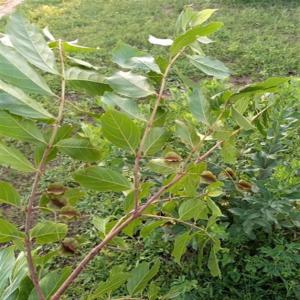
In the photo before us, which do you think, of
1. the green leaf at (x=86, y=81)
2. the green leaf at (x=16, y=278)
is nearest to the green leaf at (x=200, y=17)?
the green leaf at (x=86, y=81)

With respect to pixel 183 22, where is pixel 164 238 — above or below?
below

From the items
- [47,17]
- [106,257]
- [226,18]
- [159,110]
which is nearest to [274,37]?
[226,18]

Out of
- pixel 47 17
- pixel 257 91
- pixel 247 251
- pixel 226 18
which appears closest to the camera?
pixel 257 91

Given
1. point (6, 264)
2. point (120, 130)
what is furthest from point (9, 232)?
point (120, 130)

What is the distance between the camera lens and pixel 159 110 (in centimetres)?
114

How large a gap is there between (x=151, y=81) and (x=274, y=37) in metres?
4.61

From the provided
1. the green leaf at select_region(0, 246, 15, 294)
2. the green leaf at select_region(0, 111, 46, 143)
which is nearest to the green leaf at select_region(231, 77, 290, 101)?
the green leaf at select_region(0, 111, 46, 143)

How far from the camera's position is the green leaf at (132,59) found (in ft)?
3.44

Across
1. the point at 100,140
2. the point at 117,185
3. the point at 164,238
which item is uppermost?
the point at 117,185

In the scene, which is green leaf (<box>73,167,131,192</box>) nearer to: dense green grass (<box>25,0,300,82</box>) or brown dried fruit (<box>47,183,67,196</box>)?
brown dried fruit (<box>47,183,67,196</box>)

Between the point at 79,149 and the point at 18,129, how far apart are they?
0.12 meters

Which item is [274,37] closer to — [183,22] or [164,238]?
[164,238]

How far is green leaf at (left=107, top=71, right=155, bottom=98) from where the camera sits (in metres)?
1.02

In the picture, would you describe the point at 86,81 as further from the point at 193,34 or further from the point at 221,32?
the point at 221,32
